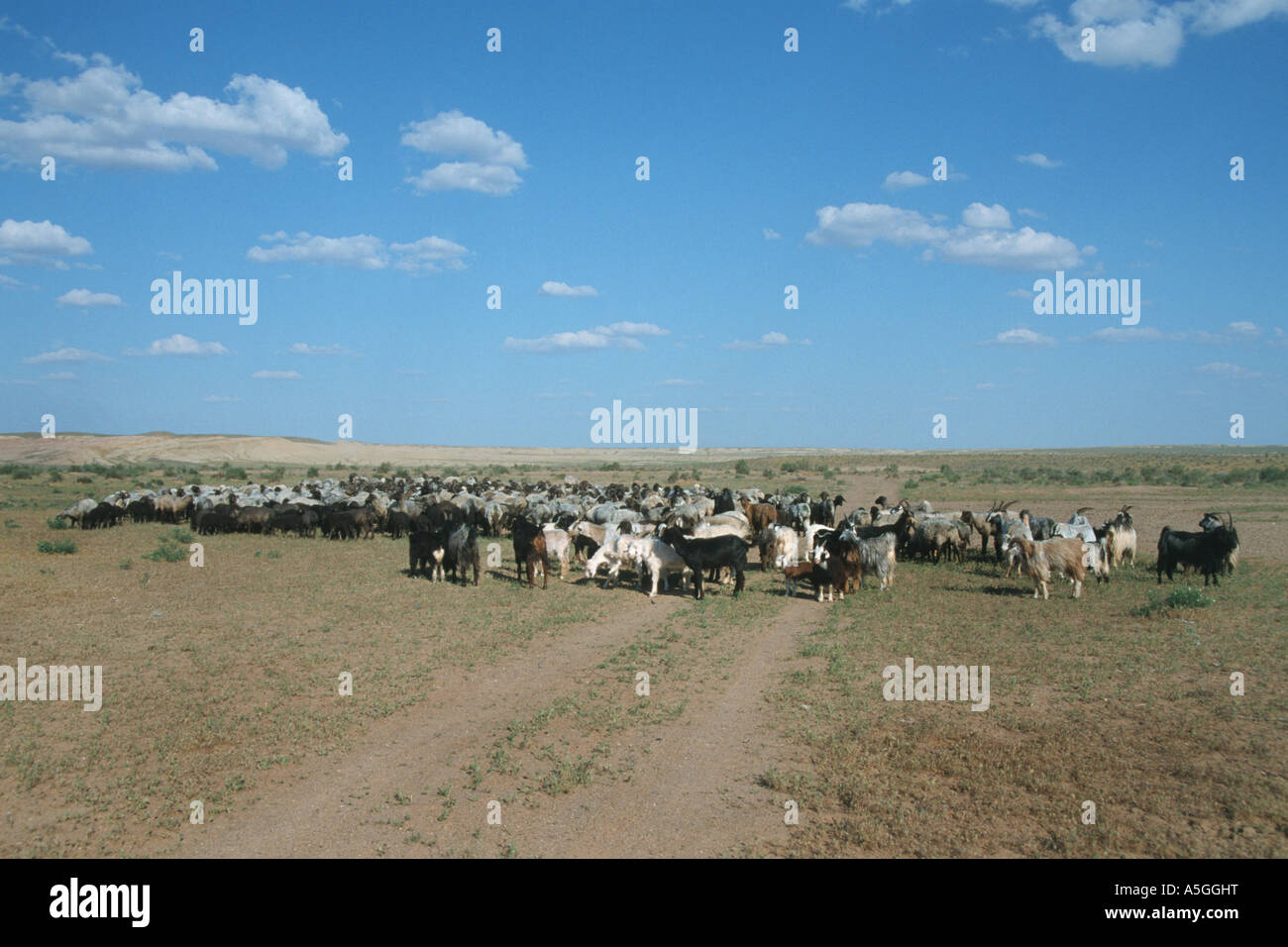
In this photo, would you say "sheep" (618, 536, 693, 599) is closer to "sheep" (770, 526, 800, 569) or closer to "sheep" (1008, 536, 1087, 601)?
"sheep" (770, 526, 800, 569)

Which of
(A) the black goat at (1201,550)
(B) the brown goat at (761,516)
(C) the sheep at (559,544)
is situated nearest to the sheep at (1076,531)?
(A) the black goat at (1201,550)

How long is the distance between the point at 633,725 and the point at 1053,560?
9848 millimetres

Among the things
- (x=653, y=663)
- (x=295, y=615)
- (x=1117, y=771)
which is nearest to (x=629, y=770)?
(x=653, y=663)

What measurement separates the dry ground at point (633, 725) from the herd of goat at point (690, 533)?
77 centimetres

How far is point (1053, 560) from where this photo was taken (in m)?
14.5

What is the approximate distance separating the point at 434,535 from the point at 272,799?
10.7m

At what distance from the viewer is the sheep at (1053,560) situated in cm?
1441

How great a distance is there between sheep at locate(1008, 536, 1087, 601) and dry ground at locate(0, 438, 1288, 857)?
1.28 feet

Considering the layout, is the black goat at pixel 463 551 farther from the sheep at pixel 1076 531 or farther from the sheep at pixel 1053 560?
the sheep at pixel 1076 531

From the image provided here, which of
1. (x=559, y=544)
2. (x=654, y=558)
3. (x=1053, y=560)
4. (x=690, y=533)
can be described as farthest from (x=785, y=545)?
(x=1053, y=560)

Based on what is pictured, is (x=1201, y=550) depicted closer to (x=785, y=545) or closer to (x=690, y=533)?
(x=785, y=545)
